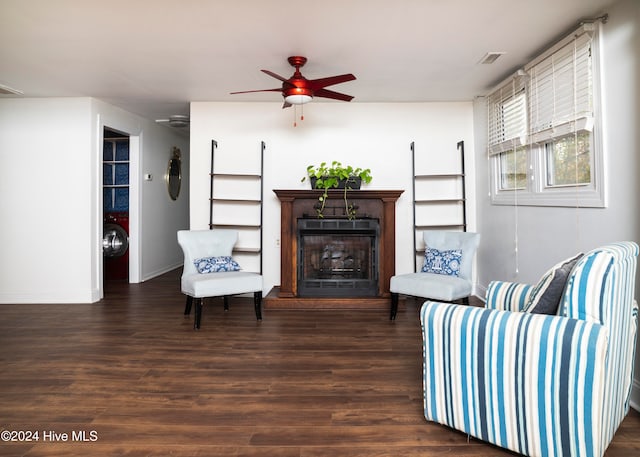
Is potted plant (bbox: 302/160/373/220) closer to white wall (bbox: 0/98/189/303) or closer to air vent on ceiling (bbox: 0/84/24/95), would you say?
white wall (bbox: 0/98/189/303)

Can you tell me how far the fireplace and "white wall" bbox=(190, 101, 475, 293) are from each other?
1.87ft

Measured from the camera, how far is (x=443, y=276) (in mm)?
4098

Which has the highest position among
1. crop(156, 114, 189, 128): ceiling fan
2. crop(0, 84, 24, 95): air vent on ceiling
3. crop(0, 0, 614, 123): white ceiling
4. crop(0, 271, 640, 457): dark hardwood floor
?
crop(156, 114, 189, 128): ceiling fan

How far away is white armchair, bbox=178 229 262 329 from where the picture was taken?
3.94m

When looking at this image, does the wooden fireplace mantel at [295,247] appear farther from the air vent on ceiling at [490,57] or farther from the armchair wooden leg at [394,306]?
the air vent on ceiling at [490,57]

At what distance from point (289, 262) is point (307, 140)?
1.56m

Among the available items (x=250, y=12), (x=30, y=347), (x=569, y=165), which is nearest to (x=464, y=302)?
(x=569, y=165)

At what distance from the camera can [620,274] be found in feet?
5.76

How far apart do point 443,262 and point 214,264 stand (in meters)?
2.29

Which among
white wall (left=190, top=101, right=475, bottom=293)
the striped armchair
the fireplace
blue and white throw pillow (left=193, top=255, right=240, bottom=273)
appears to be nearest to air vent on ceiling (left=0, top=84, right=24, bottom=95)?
white wall (left=190, top=101, right=475, bottom=293)

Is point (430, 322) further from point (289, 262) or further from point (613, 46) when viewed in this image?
point (289, 262)

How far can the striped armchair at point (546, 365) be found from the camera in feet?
5.34

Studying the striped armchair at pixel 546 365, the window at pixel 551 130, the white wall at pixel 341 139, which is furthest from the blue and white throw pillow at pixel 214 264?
the window at pixel 551 130

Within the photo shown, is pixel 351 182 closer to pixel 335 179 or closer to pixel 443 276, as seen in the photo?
pixel 335 179
